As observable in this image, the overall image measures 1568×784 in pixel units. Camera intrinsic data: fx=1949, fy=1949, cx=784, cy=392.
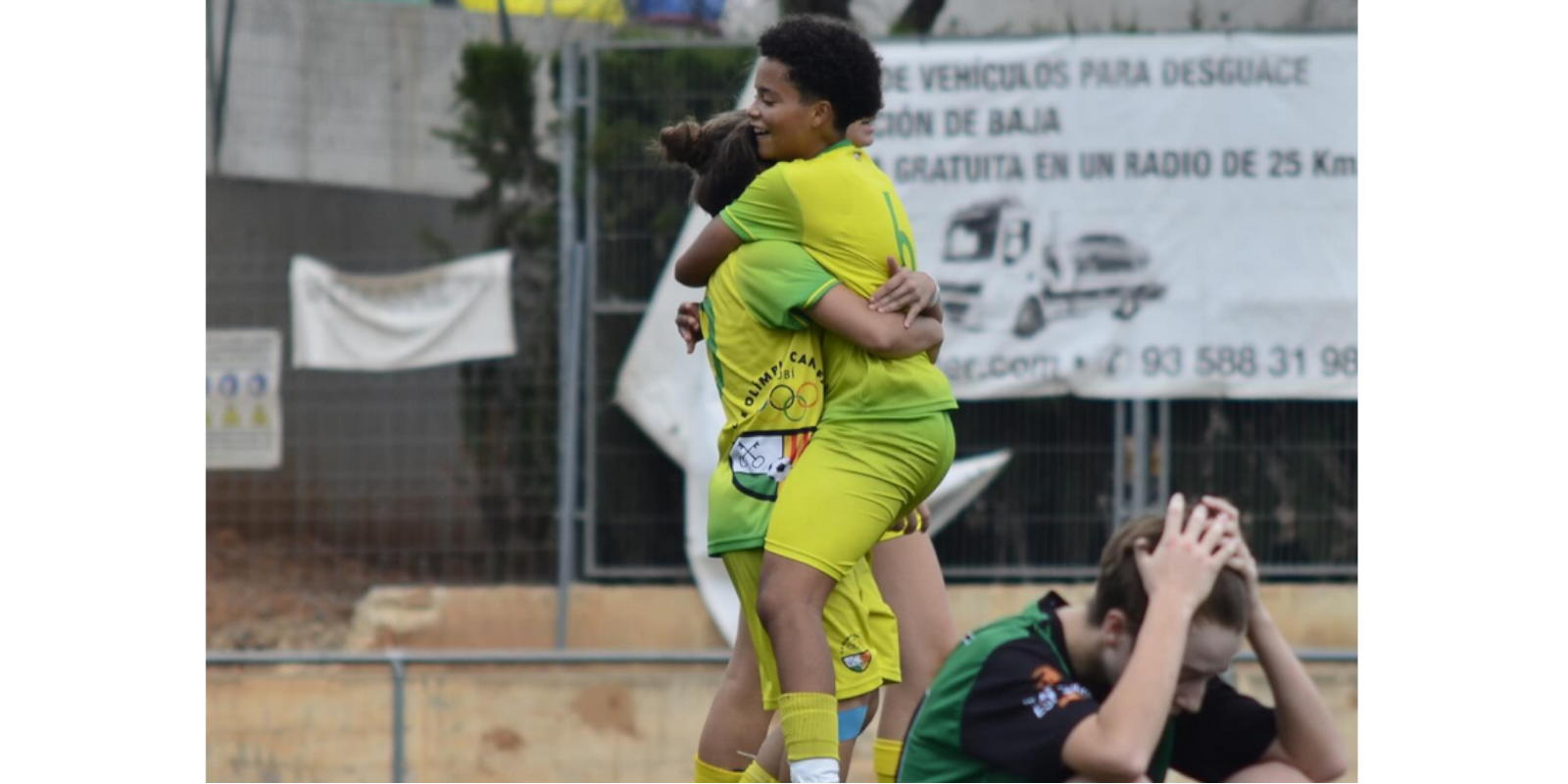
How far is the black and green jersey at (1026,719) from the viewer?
356 centimetres

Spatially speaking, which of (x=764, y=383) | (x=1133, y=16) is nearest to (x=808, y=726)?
(x=764, y=383)

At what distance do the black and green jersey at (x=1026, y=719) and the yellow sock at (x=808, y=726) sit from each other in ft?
1.92

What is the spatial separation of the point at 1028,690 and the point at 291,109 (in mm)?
7783

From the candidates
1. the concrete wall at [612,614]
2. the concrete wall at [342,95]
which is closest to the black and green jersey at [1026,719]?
the concrete wall at [612,614]

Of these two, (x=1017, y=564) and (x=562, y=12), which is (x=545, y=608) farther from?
(x=562, y=12)

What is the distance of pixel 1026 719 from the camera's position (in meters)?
3.58

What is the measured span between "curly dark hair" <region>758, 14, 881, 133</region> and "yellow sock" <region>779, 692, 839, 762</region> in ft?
4.53

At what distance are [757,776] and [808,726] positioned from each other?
19.4 inches

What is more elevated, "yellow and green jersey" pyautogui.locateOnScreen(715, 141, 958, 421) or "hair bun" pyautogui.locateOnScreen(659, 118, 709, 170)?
"hair bun" pyautogui.locateOnScreen(659, 118, 709, 170)

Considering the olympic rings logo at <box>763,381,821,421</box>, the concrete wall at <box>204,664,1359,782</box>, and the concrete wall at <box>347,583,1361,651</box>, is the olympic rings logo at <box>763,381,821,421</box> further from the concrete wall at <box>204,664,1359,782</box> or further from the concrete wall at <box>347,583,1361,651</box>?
the concrete wall at <box>347,583,1361,651</box>

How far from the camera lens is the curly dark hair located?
4.62m

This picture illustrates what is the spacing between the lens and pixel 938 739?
3.75 metres

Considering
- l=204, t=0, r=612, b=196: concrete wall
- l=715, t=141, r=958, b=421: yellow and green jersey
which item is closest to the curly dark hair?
l=715, t=141, r=958, b=421: yellow and green jersey

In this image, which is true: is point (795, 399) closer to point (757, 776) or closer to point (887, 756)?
point (757, 776)
